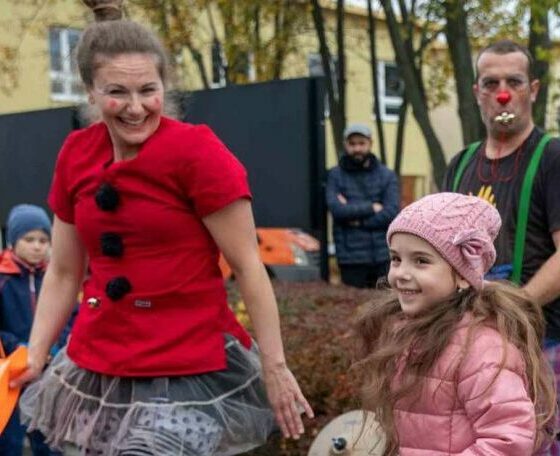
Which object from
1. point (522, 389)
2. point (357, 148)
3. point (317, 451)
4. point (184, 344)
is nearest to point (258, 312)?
point (184, 344)

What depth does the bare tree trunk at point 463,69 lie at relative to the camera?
937 centimetres

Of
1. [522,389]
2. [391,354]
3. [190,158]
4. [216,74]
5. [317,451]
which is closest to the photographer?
[522,389]

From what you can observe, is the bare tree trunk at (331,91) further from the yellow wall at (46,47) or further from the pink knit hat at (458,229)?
the pink knit hat at (458,229)

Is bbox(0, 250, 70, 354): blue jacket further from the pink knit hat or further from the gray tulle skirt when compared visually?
the pink knit hat

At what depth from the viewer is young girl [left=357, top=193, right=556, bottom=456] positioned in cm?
244

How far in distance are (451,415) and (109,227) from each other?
1178mm

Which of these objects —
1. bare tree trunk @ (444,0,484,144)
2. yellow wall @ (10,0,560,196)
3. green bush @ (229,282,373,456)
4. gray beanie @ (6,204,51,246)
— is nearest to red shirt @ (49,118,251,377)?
green bush @ (229,282,373,456)

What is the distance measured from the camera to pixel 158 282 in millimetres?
3012

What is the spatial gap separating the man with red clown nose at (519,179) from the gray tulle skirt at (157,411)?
2.90 feet

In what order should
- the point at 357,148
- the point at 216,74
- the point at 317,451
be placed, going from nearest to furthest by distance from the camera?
the point at 317,451
the point at 357,148
the point at 216,74

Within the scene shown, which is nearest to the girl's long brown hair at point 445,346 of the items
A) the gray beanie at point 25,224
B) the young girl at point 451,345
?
the young girl at point 451,345

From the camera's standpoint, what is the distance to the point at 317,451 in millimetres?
4355

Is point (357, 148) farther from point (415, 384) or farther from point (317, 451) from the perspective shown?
point (415, 384)

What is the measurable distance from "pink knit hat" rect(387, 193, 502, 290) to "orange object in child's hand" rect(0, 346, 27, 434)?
140cm
